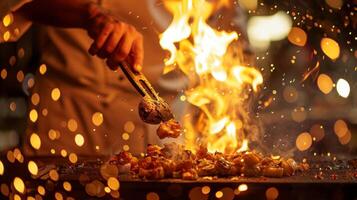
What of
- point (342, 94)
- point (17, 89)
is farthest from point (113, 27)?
point (342, 94)

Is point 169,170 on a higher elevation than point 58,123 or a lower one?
higher

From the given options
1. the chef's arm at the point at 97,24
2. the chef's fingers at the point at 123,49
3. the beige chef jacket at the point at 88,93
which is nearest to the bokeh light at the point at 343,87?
the beige chef jacket at the point at 88,93

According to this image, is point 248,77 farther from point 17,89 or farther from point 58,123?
point 17,89

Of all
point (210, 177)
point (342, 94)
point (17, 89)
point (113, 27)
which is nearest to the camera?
point (210, 177)

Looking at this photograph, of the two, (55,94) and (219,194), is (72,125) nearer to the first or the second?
(55,94)

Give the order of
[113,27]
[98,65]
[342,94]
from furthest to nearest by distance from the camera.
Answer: [342,94], [98,65], [113,27]

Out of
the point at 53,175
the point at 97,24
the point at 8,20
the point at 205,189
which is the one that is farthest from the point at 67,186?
the point at 8,20

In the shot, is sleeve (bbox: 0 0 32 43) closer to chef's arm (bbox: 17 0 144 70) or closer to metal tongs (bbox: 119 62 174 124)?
chef's arm (bbox: 17 0 144 70)
